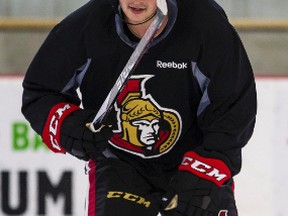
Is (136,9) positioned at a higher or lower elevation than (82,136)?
higher

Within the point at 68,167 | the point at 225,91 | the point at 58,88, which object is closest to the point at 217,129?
the point at 225,91

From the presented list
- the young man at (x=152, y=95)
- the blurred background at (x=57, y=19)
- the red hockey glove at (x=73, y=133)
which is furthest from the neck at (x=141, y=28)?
the blurred background at (x=57, y=19)

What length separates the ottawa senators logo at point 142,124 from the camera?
249 centimetres

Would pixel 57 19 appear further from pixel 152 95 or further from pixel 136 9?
pixel 136 9

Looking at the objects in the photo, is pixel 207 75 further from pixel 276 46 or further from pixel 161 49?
pixel 276 46

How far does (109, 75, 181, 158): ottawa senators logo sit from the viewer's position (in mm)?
2488

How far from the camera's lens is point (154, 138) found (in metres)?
2.54

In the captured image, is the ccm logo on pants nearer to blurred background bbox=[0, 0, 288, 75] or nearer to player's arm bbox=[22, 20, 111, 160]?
player's arm bbox=[22, 20, 111, 160]

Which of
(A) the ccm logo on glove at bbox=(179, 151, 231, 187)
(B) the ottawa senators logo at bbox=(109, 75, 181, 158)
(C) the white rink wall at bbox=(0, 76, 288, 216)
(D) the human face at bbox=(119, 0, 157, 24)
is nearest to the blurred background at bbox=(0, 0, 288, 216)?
(C) the white rink wall at bbox=(0, 76, 288, 216)

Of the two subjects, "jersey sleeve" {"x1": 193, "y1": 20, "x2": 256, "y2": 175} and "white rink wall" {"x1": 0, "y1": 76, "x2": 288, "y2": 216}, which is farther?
"white rink wall" {"x1": 0, "y1": 76, "x2": 288, "y2": 216}

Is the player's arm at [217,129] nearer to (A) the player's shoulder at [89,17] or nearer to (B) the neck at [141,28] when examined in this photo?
(B) the neck at [141,28]

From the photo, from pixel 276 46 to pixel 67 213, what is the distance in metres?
1.14

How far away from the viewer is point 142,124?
2.52 metres

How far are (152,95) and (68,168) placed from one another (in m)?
1.29
